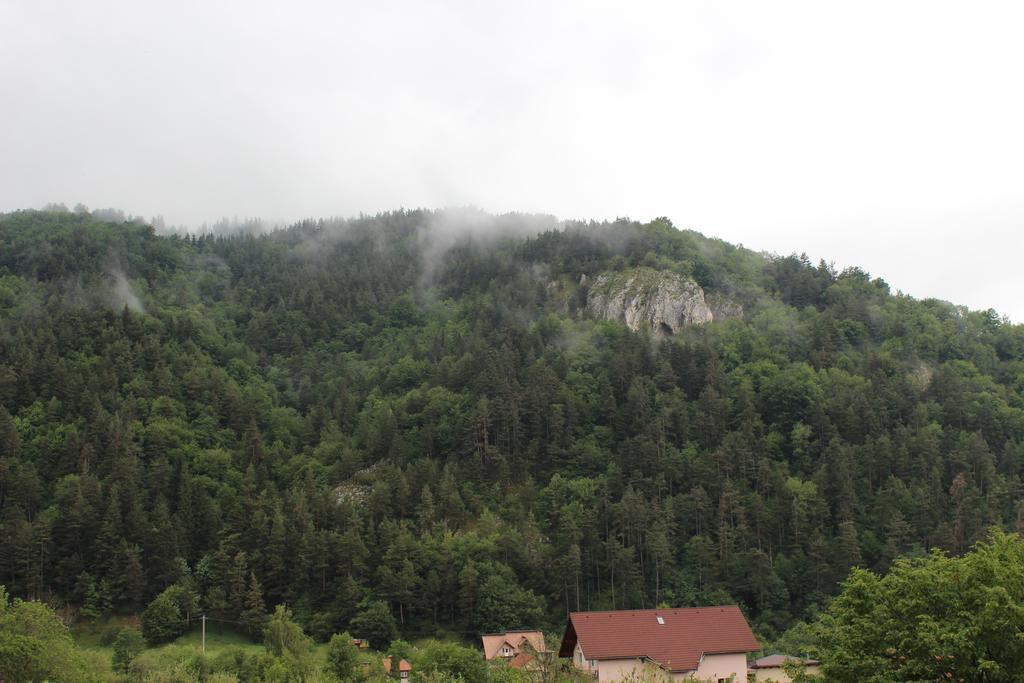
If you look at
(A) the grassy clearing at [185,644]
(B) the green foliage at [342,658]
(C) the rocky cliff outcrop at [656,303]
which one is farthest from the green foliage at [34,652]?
(C) the rocky cliff outcrop at [656,303]

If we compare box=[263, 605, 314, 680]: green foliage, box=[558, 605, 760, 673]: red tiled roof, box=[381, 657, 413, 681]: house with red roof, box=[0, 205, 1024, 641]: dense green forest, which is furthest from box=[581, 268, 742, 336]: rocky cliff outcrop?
box=[558, 605, 760, 673]: red tiled roof

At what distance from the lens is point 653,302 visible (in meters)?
150

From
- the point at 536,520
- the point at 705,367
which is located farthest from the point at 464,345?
the point at 536,520

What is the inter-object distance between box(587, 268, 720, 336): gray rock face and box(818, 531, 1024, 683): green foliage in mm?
110682

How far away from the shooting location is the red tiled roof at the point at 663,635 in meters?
63.8

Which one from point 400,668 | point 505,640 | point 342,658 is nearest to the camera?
point 342,658

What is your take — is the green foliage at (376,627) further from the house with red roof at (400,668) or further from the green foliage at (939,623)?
the green foliage at (939,623)

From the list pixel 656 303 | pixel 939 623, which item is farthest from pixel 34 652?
pixel 656 303

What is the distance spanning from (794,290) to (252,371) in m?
81.0

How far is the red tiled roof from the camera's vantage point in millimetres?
63781

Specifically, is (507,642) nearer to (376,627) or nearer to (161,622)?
(376,627)

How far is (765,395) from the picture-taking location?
119750mm

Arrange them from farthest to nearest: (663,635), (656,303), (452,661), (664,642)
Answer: (656,303) → (663,635) → (664,642) → (452,661)

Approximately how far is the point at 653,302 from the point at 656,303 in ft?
1.63
